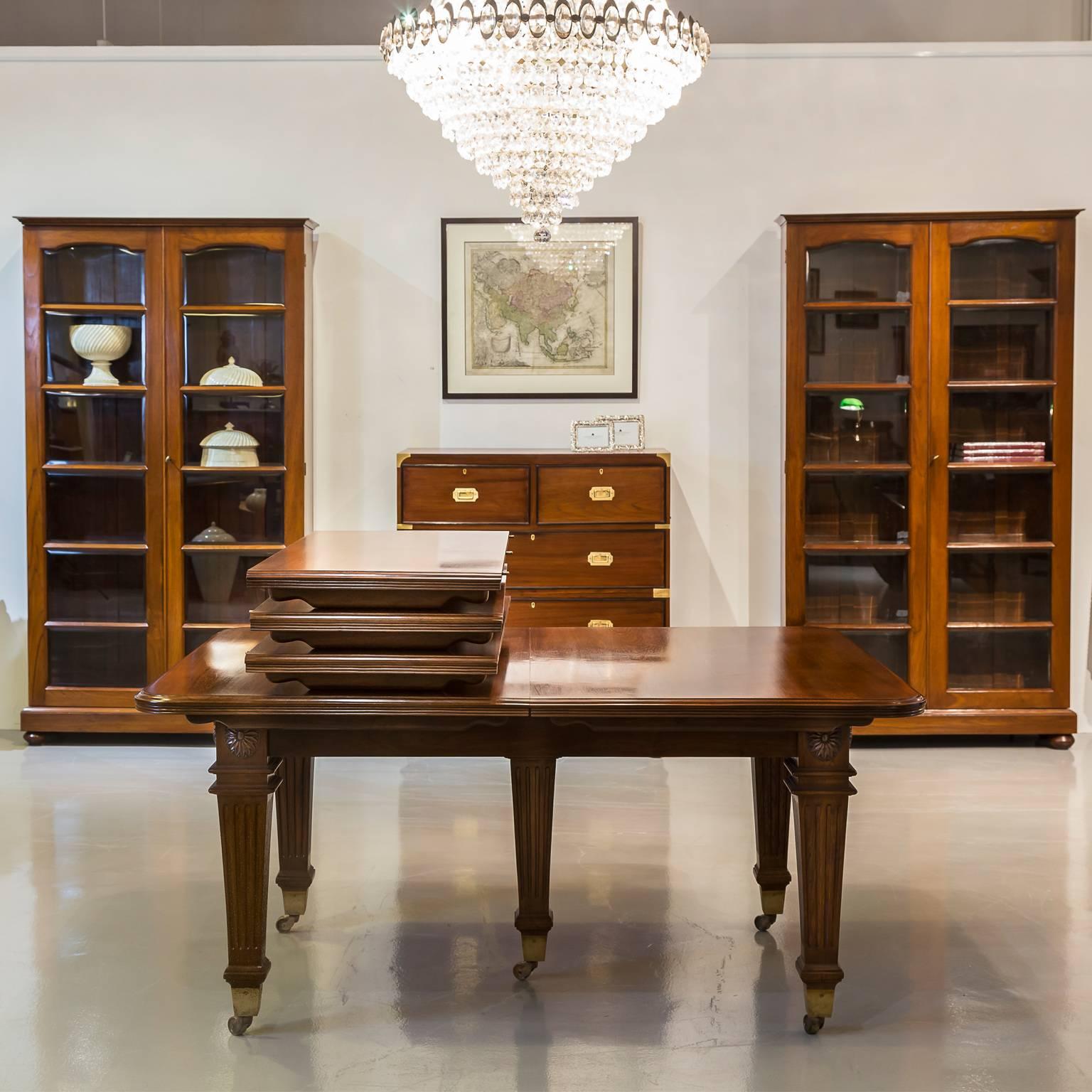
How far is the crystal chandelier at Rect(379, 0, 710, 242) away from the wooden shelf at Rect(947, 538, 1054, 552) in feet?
9.56

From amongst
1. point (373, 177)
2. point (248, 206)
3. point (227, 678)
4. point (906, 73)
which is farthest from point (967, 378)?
point (227, 678)

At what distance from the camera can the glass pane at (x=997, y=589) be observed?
5.27 m

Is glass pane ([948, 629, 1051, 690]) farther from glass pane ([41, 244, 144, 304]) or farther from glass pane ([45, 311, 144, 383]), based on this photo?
glass pane ([41, 244, 144, 304])

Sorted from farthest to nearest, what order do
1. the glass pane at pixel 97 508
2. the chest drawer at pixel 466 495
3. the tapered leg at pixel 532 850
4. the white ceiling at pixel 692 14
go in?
1. the white ceiling at pixel 692 14
2. the glass pane at pixel 97 508
3. the chest drawer at pixel 466 495
4. the tapered leg at pixel 532 850

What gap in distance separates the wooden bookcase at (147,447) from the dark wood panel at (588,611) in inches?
43.5

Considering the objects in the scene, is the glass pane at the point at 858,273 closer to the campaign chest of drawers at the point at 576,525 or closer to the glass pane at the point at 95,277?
the campaign chest of drawers at the point at 576,525

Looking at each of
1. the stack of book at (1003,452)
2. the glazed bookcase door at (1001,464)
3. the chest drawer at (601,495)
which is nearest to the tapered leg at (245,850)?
the chest drawer at (601,495)

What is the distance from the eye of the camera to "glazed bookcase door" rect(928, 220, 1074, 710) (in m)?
5.11

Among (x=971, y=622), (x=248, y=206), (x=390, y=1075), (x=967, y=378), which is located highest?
(x=248, y=206)

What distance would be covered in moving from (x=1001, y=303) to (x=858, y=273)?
0.62 metres

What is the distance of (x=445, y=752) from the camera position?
2707mm

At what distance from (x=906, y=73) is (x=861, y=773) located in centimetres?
319

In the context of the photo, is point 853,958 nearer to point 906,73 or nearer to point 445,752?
point 445,752

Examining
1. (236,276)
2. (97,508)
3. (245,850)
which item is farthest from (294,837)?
(236,276)
